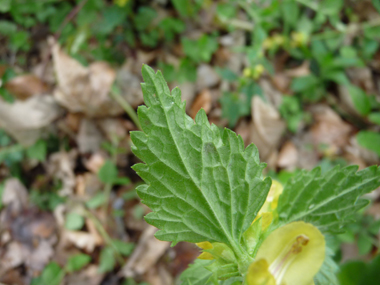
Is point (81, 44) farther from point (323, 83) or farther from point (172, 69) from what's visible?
point (323, 83)

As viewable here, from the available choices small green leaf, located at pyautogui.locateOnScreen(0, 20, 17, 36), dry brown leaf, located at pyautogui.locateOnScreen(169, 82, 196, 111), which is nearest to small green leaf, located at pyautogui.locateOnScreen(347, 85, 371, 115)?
dry brown leaf, located at pyautogui.locateOnScreen(169, 82, 196, 111)

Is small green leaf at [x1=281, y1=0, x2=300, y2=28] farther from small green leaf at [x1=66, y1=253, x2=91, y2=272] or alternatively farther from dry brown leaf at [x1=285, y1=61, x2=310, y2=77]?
small green leaf at [x1=66, y1=253, x2=91, y2=272]

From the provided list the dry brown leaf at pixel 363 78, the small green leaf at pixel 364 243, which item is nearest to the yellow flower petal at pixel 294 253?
the small green leaf at pixel 364 243

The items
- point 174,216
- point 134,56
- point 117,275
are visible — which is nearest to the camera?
A: point 174,216

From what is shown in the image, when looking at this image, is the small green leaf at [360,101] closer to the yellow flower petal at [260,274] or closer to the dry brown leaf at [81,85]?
the dry brown leaf at [81,85]

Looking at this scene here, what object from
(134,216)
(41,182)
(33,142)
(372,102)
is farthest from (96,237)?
(372,102)

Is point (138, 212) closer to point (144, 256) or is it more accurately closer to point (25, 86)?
point (144, 256)

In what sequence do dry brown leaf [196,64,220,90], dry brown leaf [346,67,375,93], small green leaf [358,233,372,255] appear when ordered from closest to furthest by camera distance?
→ small green leaf [358,233,372,255]
dry brown leaf [196,64,220,90]
dry brown leaf [346,67,375,93]
